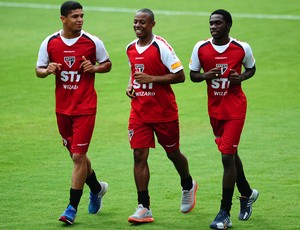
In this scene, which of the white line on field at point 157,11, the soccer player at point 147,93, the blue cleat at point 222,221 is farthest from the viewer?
the white line on field at point 157,11

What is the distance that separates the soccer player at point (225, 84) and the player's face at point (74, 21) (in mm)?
1471

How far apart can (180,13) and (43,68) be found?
1920 centimetres

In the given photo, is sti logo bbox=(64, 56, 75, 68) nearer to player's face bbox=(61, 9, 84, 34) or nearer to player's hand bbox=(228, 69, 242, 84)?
player's face bbox=(61, 9, 84, 34)

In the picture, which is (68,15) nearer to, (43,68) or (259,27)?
(43,68)

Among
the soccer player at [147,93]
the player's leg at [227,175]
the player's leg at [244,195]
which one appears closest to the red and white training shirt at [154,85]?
the soccer player at [147,93]

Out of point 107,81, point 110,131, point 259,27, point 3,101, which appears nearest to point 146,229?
point 110,131

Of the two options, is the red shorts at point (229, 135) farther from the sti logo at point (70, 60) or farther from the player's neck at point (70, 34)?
the player's neck at point (70, 34)

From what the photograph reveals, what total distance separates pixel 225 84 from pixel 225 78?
72 mm

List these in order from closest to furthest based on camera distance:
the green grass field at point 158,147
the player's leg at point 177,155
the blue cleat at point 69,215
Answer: the blue cleat at point 69,215 → the player's leg at point 177,155 → the green grass field at point 158,147

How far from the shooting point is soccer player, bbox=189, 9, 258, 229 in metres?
10.8

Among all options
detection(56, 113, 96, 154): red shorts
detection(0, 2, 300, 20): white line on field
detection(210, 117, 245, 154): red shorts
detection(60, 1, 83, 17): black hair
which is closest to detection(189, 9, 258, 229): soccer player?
detection(210, 117, 245, 154): red shorts

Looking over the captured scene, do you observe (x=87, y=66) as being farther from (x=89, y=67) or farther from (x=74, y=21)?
(x=74, y=21)

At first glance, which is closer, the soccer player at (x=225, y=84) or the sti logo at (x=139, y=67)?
the soccer player at (x=225, y=84)

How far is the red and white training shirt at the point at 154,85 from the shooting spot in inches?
436
